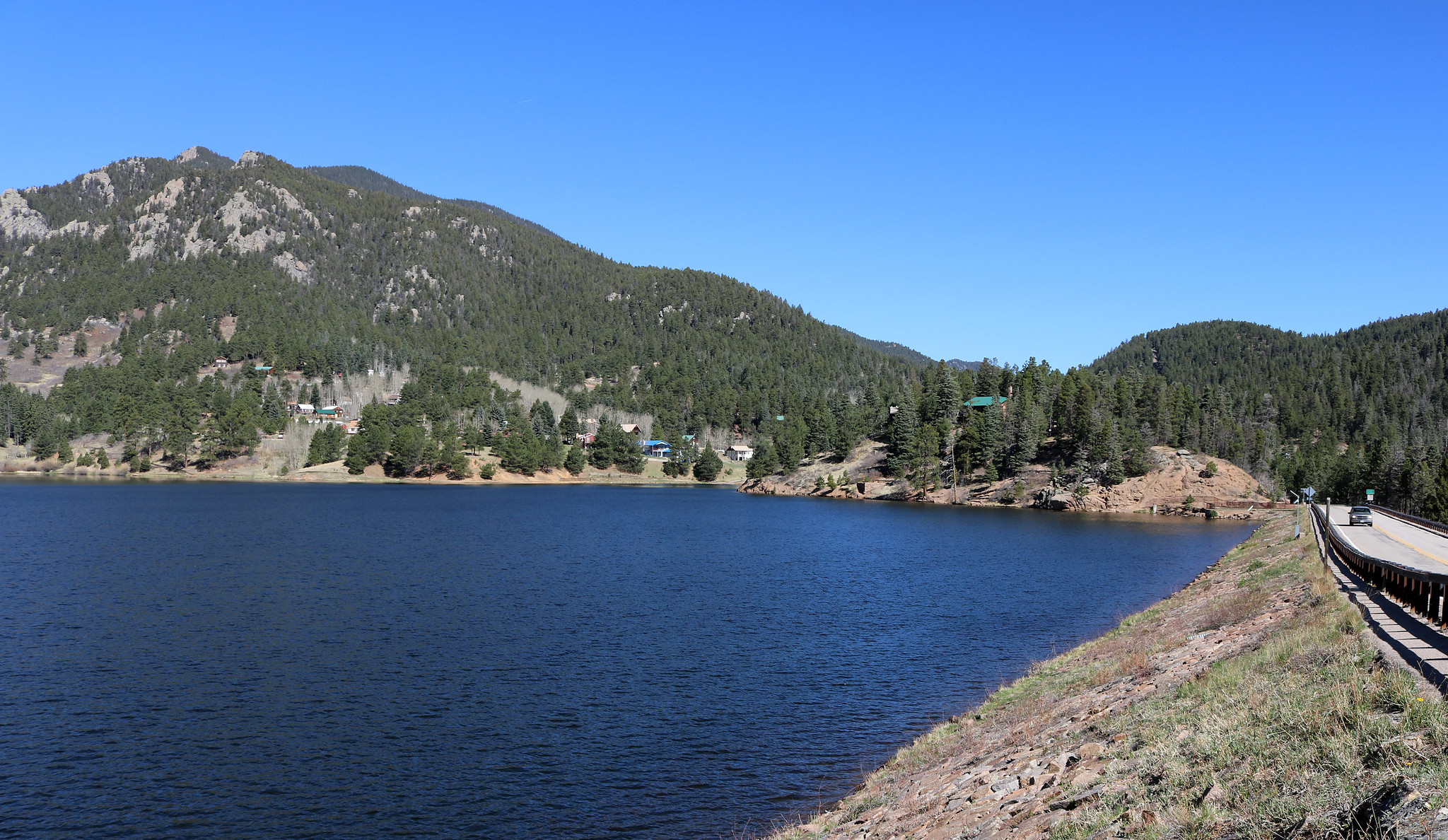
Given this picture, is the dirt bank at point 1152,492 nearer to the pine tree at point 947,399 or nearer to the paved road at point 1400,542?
the pine tree at point 947,399

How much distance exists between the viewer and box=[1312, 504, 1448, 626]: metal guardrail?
24359mm

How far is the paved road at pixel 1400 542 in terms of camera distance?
4353 centimetres

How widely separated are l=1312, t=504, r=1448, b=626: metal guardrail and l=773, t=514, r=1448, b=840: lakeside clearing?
5.42 ft

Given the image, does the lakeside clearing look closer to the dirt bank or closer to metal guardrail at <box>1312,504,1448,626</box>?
metal guardrail at <box>1312,504,1448,626</box>

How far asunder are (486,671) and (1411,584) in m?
34.6

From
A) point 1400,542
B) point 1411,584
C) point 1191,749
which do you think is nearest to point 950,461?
point 1400,542

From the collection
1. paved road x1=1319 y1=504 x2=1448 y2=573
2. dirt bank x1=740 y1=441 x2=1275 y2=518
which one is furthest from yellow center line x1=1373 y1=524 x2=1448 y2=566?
dirt bank x1=740 y1=441 x2=1275 y2=518

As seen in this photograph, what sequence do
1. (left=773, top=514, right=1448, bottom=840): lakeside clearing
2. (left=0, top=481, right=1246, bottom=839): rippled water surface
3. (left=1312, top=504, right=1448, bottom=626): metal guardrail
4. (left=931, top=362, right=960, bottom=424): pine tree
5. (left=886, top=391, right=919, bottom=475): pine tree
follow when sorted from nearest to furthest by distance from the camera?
(left=773, top=514, right=1448, bottom=840): lakeside clearing
(left=1312, top=504, right=1448, bottom=626): metal guardrail
(left=0, top=481, right=1246, bottom=839): rippled water surface
(left=886, top=391, right=919, bottom=475): pine tree
(left=931, top=362, right=960, bottom=424): pine tree

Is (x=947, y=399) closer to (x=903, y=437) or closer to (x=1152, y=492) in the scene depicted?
(x=903, y=437)

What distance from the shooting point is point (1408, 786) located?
10898 mm

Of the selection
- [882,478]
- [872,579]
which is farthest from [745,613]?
[882,478]

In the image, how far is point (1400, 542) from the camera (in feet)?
179

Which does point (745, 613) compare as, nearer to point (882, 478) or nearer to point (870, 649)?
point (870, 649)

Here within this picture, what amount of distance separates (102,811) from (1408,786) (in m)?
29.6
